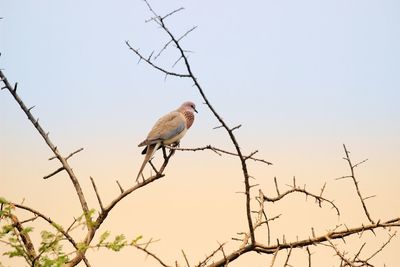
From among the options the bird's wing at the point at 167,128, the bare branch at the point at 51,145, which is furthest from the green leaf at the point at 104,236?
the bird's wing at the point at 167,128

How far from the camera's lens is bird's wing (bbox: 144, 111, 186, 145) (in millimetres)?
4750

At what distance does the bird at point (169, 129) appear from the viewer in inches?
186

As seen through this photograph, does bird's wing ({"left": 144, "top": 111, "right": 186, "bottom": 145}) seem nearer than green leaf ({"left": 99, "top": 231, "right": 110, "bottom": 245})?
No

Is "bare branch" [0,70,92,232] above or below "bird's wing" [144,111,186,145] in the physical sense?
below

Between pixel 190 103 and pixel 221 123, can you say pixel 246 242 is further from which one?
pixel 190 103

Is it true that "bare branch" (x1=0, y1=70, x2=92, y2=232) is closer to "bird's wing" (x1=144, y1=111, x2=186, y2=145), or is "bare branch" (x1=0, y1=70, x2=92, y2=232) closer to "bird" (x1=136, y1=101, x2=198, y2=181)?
"bird" (x1=136, y1=101, x2=198, y2=181)

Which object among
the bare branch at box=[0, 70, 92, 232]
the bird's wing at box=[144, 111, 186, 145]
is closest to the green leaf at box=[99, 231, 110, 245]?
the bare branch at box=[0, 70, 92, 232]

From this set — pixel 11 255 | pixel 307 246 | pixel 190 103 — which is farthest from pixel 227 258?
pixel 190 103

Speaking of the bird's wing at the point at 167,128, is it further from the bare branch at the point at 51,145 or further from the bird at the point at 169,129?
the bare branch at the point at 51,145

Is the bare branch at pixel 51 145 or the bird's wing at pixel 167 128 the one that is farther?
the bird's wing at pixel 167 128

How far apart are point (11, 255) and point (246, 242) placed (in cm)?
138

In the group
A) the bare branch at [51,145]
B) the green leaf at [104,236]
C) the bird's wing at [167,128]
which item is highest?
the bird's wing at [167,128]

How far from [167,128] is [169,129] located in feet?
0.06

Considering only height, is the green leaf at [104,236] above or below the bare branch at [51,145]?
below
